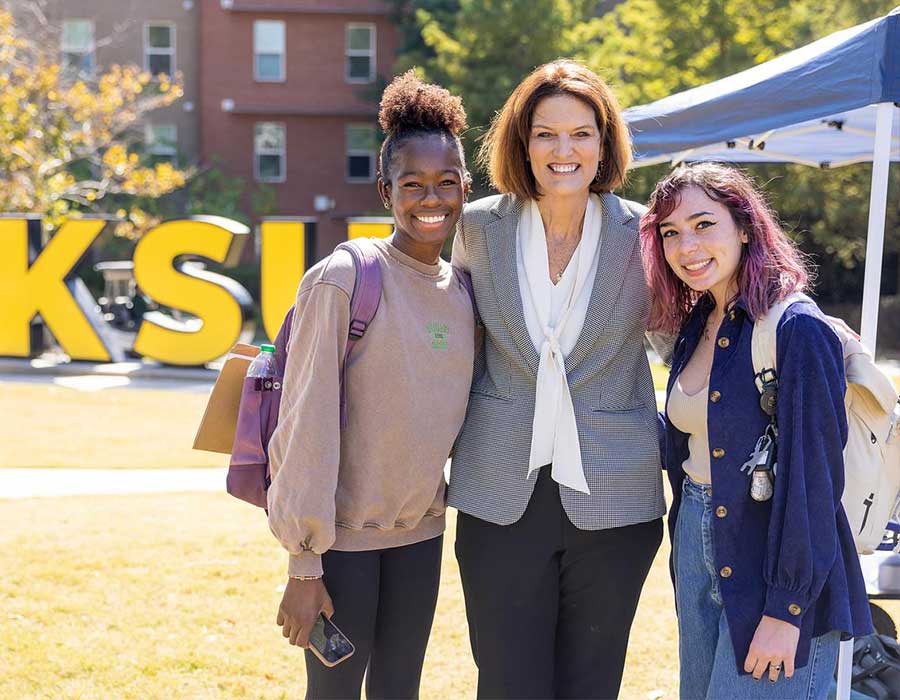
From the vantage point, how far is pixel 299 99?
2781cm

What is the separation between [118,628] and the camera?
459cm

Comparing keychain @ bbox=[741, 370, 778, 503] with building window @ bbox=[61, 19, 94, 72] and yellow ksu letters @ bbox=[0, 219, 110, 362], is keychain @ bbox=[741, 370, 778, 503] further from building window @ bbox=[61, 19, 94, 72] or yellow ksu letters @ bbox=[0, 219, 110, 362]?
building window @ bbox=[61, 19, 94, 72]

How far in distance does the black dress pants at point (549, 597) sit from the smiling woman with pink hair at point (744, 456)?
6.9 inches

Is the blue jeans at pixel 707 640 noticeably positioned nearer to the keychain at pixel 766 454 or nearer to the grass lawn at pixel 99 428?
the keychain at pixel 766 454

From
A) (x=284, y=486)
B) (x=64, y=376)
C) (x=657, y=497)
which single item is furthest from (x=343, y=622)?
(x=64, y=376)

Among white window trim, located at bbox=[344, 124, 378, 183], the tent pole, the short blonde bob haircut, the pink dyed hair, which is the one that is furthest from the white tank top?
white window trim, located at bbox=[344, 124, 378, 183]

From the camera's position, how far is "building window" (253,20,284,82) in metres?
27.7

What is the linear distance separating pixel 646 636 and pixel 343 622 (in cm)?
245

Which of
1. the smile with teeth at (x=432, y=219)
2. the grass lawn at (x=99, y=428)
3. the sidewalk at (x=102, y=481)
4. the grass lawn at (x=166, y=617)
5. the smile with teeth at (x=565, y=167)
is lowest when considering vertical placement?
the grass lawn at (x=99, y=428)

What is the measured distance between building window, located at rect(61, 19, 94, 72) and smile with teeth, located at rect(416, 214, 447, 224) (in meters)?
27.4

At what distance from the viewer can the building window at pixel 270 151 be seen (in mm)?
28094

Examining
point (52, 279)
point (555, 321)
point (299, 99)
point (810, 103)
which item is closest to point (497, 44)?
point (299, 99)

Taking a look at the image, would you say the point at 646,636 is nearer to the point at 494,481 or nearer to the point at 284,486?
the point at 494,481

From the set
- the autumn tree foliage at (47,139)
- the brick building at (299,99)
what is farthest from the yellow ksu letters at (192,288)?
the brick building at (299,99)
